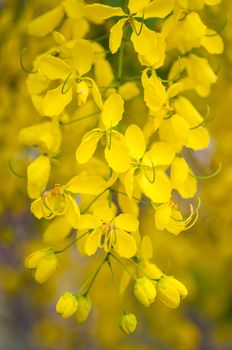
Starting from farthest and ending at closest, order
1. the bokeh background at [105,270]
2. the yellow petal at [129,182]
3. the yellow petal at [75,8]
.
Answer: the bokeh background at [105,270] < the yellow petal at [75,8] < the yellow petal at [129,182]

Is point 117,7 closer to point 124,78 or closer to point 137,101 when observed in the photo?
point 124,78

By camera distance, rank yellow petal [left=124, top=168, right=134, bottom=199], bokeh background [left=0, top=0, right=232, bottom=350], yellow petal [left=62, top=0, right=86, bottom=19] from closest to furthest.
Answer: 1. yellow petal [left=124, top=168, right=134, bottom=199]
2. yellow petal [left=62, top=0, right=86, bottom=19]
3. bokeh background [left=0, top=0, right=232, bottom=350]

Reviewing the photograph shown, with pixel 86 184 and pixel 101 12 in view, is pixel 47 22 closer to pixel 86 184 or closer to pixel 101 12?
pixel 101 12

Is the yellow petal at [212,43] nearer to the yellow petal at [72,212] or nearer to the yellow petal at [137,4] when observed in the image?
the yellow petal at [137,4]

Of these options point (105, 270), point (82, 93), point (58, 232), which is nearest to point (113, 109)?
point (82, 93)

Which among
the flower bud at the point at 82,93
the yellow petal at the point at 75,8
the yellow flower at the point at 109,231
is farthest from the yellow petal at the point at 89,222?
the yellow petal at the point at 75,8

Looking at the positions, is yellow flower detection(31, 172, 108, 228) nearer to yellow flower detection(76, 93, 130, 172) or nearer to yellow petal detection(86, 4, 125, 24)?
yellow flower detection(76, 93, 130, 172)

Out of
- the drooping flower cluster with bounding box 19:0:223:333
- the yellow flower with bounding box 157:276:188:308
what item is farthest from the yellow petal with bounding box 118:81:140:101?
the yellow flower with bounding box 157:276:188:308
